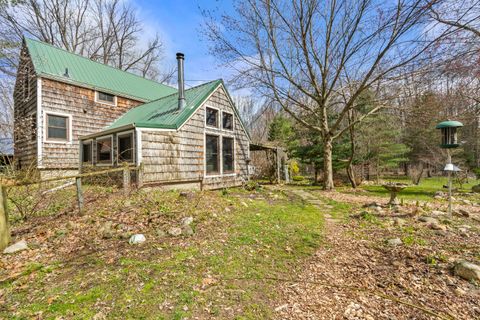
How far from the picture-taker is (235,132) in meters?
11.8

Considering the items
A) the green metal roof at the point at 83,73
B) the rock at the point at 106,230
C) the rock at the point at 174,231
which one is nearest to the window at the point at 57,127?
the green metal roof at the point at 83,73

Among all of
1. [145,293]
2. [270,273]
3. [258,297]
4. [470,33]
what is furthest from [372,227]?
[145,293]

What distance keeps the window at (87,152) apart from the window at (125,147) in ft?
9.15

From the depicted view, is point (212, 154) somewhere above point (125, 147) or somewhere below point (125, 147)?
below

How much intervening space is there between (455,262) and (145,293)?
3.98m

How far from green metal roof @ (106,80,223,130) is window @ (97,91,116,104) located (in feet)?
5.08

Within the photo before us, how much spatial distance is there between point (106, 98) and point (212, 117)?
22.4ft

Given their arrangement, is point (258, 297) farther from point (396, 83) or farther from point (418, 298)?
point (396, 83)

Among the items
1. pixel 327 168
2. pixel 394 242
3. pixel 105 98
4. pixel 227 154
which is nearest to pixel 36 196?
pixel 227 154

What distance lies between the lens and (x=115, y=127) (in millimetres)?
9414

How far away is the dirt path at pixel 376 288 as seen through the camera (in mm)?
2211

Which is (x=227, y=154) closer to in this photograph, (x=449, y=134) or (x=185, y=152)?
(x=185, y=152)

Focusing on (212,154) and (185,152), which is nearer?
(185,152)

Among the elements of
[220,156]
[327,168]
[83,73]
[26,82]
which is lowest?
[327,168]
